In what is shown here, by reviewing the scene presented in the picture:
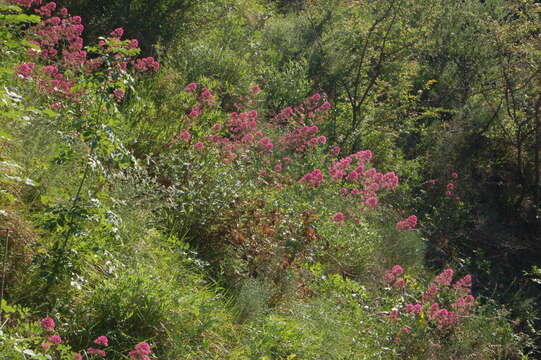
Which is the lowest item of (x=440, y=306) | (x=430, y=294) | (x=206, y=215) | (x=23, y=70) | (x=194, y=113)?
(x=440, y=306)

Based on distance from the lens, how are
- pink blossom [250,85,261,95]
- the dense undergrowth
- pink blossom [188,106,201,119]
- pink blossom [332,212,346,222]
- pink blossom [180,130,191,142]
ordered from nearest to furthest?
1. the dense undergrowth
2. pink blossom [180,130,191,142]
3. pink blossom [332,212,346,222]
4. pink blossom [188,106,201,119]
5. pink blossom [250,85,261,95]

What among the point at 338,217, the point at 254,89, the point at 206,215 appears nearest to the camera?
the point at 206,215

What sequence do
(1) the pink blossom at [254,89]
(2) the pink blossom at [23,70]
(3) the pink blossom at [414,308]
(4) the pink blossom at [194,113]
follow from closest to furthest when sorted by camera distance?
(2) the pink blossom at [23,70] → (3) the pink blossom at [414,308] → (4) the pink blossom at [194,113] → (1) the pink blossom at [254,89]

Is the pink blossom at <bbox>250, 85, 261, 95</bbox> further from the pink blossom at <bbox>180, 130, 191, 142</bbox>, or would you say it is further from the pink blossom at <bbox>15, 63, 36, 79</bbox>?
the pink blossom at <bbox>15, 63, 36, 79</bbox>

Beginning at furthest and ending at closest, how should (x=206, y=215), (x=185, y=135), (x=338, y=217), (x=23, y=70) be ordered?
(x=338, y=217) → (x=185, y=135) → (x=206, y=215) → (x=23, y=70)

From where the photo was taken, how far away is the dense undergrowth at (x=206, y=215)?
3.23m

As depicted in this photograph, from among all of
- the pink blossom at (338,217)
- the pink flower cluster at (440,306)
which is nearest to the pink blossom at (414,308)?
the pink flower cluster at (440,306)

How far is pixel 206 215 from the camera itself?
4.84m

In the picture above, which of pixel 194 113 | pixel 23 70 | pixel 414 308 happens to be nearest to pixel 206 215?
pixel 194 113

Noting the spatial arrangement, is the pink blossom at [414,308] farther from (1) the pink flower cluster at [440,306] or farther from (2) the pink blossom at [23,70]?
(2) the pink blossom at [23,70]

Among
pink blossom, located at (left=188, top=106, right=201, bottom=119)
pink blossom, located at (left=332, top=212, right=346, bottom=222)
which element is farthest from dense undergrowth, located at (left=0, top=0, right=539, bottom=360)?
pink blossom, located at (left=188, top=106, right=201, bottom=119)

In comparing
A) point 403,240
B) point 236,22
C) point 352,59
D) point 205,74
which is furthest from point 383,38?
point 403,240

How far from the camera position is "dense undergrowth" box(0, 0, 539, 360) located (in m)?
3.23

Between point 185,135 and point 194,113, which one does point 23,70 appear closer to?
point 185,135
